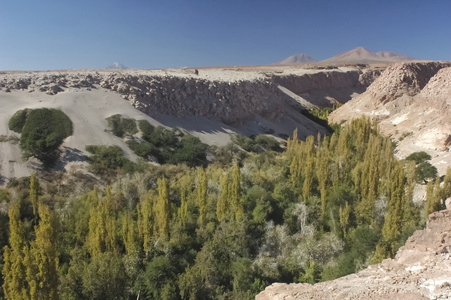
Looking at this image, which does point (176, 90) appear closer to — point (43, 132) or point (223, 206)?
point (43, 132)

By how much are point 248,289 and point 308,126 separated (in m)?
38.3

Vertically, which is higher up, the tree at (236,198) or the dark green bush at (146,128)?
the dark green bush at (146,128)

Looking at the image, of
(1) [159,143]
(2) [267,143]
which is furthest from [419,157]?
(1) [159,143]

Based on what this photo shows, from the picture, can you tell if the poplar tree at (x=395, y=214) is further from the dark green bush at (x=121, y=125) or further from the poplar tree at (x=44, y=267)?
the dark green bush at (x=121, y=125)

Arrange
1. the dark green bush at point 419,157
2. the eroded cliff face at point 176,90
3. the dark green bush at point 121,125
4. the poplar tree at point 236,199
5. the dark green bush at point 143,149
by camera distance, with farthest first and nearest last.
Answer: the eroded cliff face at point 176,90
the dark green bush at point 121,125
the dark green bush at point 143,149
the dark green bush at point 419,157
the poplar tree at point 236,199

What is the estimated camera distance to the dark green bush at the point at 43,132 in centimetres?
2448

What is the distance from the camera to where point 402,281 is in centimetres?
700

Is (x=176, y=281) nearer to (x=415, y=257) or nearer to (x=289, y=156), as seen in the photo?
(x=415, y=257)

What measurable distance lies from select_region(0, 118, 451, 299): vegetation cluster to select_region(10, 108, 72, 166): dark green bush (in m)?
3.53

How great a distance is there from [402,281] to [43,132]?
88.1 ft

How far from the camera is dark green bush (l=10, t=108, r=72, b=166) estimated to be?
80.3 feet

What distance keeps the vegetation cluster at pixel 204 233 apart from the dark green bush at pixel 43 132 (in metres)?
3.53

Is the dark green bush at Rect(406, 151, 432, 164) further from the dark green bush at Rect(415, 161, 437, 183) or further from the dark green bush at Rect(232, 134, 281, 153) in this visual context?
the dark green bush at Rect(232, 134, 281, 153)

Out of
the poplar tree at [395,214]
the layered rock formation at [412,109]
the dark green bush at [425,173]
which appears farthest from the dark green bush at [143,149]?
the layered rock formation at [412,109]
